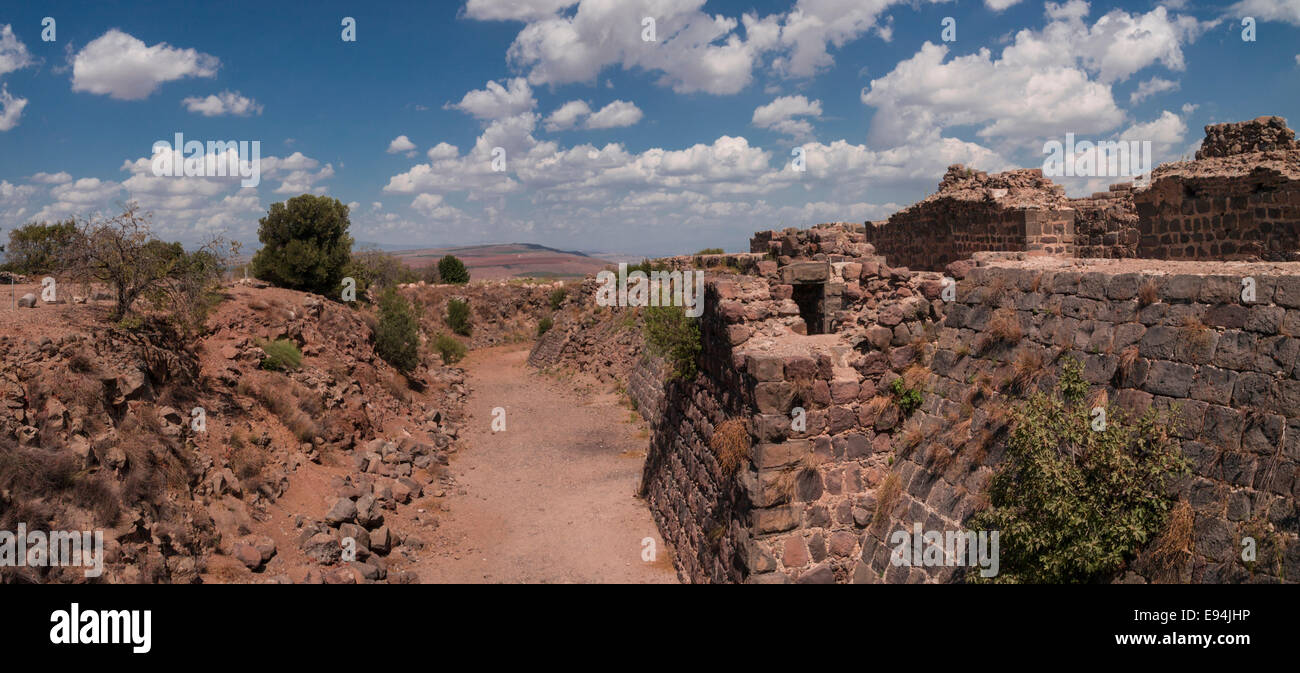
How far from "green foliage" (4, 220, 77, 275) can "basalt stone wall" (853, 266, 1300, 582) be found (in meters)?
24.5

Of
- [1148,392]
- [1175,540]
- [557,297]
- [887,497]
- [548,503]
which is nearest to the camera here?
[1175,540]

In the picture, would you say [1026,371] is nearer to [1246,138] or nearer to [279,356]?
[1246,138]

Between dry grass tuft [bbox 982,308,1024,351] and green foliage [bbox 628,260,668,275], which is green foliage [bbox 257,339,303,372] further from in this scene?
dry grass tuft [bbox 982,308,1024,351]

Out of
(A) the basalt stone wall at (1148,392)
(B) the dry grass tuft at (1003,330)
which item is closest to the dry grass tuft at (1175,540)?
(A) the basalt stone wall at (1148,392)

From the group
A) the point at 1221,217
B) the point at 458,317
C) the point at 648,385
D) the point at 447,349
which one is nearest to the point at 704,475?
the point at 1221,217

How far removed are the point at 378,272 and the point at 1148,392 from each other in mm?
35645

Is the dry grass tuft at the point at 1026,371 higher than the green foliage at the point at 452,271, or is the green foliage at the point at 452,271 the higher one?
the green foliage at the point at 452,271

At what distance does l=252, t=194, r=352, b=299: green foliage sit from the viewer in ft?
75.8

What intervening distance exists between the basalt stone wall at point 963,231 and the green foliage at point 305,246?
60.1 ft

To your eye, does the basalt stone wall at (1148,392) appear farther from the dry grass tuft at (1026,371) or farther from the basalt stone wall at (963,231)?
the basalt stone wall at (963,231)

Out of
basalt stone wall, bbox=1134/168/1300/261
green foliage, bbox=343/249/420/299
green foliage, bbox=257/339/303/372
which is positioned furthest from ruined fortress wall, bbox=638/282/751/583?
green foliage, bbox=343/249/420/299

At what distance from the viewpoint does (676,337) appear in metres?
10.9

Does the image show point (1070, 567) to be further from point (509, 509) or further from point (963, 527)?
point (509, 509)

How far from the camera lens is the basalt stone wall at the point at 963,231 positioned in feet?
40.3
